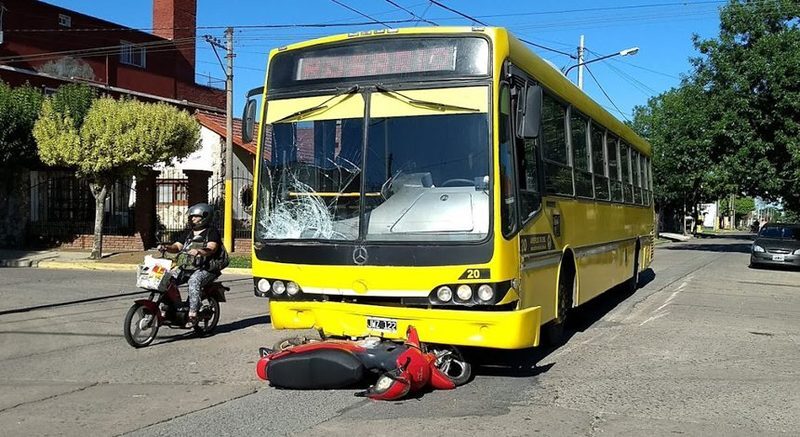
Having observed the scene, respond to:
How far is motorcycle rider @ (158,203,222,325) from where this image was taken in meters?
9.10

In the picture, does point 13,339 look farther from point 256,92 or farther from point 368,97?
point 368,97

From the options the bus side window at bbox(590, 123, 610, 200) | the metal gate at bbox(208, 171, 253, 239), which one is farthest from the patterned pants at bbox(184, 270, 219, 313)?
the metal gate at bbox(208, 171, 253, 239)

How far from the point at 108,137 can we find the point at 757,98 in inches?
924

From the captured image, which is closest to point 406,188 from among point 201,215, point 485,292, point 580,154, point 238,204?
point 485,292

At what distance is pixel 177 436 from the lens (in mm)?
5273

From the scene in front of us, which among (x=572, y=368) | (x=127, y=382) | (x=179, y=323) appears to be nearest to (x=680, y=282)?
(x=572, y=368)

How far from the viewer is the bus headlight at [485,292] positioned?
6.23m

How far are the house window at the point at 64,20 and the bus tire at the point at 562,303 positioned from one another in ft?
98.8

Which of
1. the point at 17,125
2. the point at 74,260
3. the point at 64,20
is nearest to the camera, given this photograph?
the point at 74,260

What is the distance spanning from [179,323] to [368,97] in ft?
13.6

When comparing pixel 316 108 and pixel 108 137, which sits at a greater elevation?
pixel 108 137

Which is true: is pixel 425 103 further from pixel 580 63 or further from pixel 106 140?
pixel 580 63

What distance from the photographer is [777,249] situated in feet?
78.8

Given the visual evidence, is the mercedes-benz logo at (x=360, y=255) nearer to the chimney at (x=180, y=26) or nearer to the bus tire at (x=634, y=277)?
the bus tire at (x=634, y=277)
